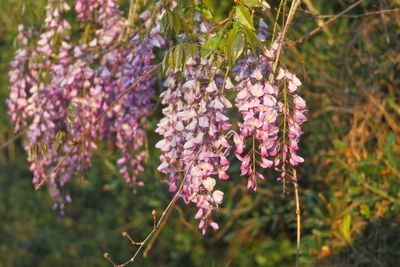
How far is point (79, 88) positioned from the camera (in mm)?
2562

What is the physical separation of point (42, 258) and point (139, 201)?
4.40ft

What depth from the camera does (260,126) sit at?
1.60 meters

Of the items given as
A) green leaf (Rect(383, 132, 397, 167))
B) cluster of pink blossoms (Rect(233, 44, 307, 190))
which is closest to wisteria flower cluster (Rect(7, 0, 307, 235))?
cluster of pink blossoms (Rect(233, 44, 307, 190))

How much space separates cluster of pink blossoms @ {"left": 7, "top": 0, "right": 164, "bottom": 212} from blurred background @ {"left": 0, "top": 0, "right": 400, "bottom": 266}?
0.13m

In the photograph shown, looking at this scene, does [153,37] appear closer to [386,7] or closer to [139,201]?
[386,7]

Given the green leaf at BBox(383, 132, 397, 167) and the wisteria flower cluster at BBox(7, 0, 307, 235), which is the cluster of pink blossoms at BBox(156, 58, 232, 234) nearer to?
the wisteria flower cluster at BBox(7, 0, 307, 235)

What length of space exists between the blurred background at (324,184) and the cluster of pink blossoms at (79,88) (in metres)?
0.13

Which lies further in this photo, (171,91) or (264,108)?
(171,91)

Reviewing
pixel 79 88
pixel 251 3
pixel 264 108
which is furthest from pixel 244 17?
pixel 79 88

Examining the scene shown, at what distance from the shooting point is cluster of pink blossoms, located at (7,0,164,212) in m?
2.49

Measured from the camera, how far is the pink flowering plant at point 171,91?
164 centimetres

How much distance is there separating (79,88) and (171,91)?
632 mm

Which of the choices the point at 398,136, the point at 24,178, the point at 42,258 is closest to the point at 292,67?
the point at 398,136

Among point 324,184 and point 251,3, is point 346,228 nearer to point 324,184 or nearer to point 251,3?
point 324,184
